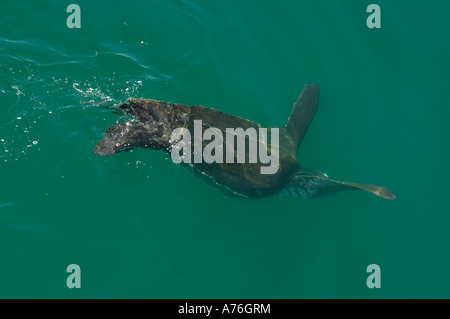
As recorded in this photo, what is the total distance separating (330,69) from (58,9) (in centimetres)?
813

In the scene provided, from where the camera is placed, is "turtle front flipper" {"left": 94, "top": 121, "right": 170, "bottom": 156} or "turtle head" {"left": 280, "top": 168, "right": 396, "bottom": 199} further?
"turtle head" {"left": 280, "top": 168, "right": 396, "bottom": 199}

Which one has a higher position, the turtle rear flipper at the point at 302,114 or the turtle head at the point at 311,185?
the turtle rear flipper at the point at 302,114

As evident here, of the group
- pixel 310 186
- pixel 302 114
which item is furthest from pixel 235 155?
pixel 302 114

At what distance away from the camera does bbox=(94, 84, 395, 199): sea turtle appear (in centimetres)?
955

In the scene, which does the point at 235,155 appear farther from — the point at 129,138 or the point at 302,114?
the point at 302,114

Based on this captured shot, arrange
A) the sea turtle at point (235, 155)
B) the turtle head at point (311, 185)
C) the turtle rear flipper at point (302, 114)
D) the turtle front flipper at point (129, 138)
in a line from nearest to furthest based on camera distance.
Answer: the turtle front flipper at point (129, 138) < the sea turtle at point (235, 155) < the turtle head at point (311, 185) < the turtle rear flipper at point (302, 114)

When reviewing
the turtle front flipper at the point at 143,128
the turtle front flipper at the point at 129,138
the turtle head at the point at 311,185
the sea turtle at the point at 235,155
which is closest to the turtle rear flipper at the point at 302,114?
the sea turtle at the point at 235,155

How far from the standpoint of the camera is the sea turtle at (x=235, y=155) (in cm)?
955

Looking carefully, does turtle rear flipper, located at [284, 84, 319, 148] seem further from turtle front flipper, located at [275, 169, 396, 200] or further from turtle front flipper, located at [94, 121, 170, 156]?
turtle front flipper, located at [94, 121, 170, 156]

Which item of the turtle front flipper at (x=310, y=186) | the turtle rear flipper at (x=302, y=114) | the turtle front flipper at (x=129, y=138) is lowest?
the turtle front flipper at (x=310, y=186)

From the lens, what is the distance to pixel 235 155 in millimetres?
10062

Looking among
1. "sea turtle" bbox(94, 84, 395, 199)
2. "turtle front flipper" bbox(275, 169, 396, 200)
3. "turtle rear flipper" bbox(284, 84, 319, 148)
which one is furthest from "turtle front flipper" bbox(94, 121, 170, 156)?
"turtle rear flipper" bbox(284, 84, 319, 148)

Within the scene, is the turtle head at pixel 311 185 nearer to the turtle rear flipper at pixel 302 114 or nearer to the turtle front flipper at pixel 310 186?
the turtle front flipper at pixel 310 186
